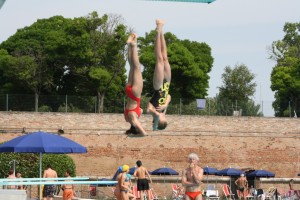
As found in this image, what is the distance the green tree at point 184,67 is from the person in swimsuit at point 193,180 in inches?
1338

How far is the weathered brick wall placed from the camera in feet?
168

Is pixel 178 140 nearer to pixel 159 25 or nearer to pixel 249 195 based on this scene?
pixel 249 195

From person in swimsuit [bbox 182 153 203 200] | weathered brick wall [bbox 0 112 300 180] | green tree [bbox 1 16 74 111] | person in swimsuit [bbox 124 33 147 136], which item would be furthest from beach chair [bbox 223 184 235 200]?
person in swimsuit [bbox 124 33 147 136]

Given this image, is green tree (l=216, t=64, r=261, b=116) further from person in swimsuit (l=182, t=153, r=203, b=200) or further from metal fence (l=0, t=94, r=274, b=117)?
person in swimsuit (l=182, t=153, r=203, b=200)

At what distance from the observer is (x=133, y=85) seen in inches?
586

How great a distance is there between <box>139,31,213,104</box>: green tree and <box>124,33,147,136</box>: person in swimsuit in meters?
38.5

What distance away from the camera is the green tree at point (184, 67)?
194 ft

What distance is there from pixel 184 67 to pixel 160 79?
4732cm

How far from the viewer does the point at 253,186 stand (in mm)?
49375

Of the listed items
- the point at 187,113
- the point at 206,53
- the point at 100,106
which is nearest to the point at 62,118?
the point at 100,106

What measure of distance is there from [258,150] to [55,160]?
16530 mm

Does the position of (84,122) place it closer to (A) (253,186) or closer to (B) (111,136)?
(B) (111,136)

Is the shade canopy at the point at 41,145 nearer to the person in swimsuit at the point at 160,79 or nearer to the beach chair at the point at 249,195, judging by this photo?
the person in swimsuit at the point at 160,79

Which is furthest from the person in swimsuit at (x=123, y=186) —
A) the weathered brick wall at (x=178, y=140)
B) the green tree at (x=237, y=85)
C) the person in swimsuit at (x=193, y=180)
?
the green tree at (x=237, y=85)
